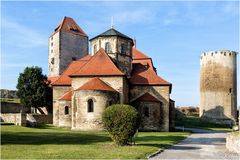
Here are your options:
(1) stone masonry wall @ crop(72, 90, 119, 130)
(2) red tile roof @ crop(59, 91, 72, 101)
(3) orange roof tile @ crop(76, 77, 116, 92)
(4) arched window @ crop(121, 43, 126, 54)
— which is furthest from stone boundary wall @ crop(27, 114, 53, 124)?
(4) arched window @ crop(121, 43, 126, 54)

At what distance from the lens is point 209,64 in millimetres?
54531

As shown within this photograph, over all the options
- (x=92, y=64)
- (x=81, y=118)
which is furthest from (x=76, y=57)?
(x=81, y=118)

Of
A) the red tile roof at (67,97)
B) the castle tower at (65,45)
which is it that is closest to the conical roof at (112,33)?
the red tile roof at (67,97)

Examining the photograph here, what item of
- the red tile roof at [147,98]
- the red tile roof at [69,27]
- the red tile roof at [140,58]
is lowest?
the red tile roof at [147,98]

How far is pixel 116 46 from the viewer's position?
127ft

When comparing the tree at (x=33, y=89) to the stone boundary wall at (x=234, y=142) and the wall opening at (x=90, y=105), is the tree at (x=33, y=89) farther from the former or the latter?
the stone boundary wall at (x=234, y=142)

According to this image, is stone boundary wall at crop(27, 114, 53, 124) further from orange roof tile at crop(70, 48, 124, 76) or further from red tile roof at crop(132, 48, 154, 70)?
red tile roof at crop(132, 48, 154, 70)

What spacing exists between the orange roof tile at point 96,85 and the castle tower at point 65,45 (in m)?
30.1

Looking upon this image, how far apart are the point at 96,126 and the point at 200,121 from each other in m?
27.5

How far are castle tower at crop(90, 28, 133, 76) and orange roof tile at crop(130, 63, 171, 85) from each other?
998mm

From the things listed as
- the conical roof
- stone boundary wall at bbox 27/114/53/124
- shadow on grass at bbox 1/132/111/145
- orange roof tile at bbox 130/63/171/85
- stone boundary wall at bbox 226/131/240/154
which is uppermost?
the conical roof

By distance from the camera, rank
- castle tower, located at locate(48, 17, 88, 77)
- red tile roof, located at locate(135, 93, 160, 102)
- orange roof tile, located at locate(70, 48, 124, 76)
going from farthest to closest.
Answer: castle tower, located at locate(48, 17, 88, 77), red tile roof, located at locate(135, 93, 160, 102), orange roof tile, located at locate(70, 48, 124, 76)

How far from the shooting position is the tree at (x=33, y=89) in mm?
47812

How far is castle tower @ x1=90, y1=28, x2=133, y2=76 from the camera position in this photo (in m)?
38.8
